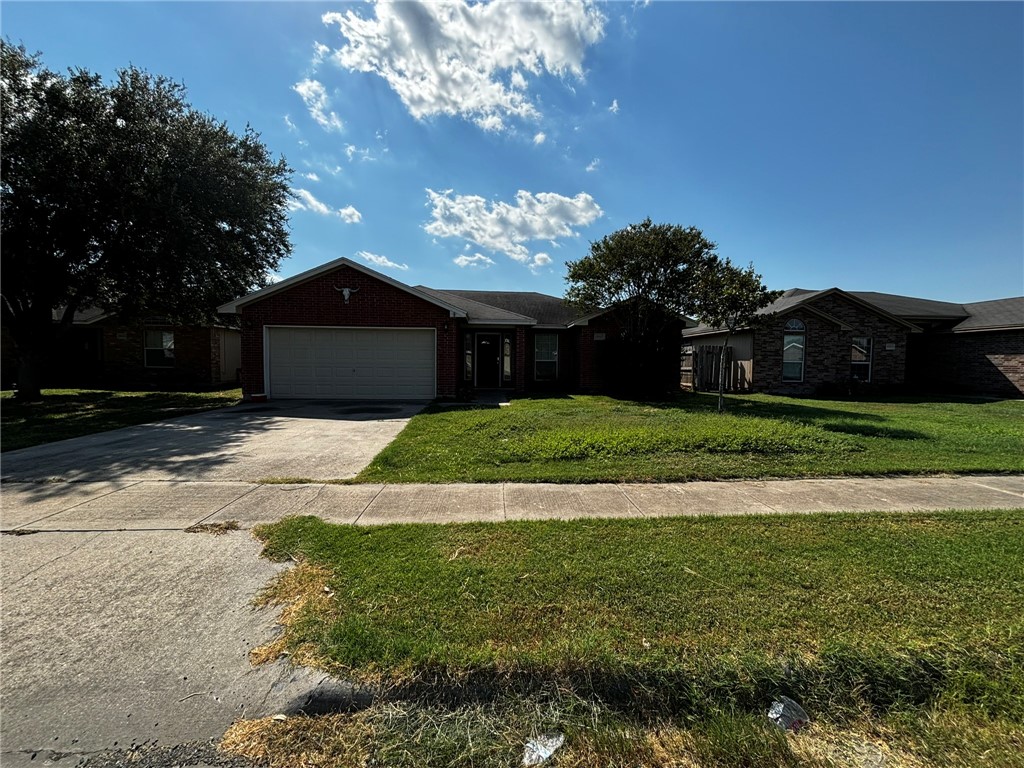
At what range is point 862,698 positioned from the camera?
7.39ft

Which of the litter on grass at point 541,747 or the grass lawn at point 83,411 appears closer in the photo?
the litter on grass at point 541,747

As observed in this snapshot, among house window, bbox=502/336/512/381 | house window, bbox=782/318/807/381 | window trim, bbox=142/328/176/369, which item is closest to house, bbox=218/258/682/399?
house window, bbox=502/336/512/381

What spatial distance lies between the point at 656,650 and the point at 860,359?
70.2 feet

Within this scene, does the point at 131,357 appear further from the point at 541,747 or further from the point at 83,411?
the point at 541,747

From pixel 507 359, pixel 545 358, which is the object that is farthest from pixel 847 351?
pixel 507 359

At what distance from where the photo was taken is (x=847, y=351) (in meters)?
18.6

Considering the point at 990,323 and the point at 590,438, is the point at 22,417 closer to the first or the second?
the point at 590,438

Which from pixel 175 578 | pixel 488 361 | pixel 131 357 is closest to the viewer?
pixel 175 578

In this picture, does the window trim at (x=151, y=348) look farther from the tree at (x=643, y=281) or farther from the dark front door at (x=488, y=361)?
the tree at (x=643, y=281)

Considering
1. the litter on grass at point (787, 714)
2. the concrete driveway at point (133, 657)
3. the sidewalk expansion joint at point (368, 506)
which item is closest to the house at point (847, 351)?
the sidewalk expansion joint at point (368, 506)

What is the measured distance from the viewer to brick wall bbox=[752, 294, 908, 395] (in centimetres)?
1792

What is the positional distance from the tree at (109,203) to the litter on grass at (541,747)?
52.1 feet

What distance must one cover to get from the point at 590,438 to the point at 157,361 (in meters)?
21.0

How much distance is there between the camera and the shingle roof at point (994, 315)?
1783cm
